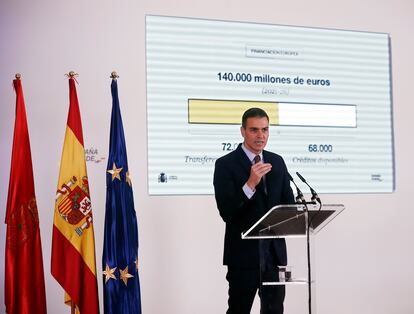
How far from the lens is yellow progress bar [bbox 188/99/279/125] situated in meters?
4.77

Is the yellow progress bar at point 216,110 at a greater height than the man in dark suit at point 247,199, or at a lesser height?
greater

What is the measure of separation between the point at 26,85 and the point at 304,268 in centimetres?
237

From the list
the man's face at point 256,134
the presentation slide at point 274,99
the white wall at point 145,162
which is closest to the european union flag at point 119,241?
the white wall at point 145,162

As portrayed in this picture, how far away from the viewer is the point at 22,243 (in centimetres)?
→ 381

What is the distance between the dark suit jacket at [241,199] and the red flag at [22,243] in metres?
1.20

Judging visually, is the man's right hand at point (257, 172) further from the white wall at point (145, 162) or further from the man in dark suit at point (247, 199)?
the white wall at point (145, 162)

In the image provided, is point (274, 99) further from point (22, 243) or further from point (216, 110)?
point (22, 243)

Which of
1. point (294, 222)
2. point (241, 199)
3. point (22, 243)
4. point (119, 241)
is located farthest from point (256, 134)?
point (22, 243)

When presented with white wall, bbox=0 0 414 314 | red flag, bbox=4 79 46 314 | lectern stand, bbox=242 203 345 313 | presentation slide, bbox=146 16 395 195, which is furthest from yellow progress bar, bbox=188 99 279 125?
lectern stand, bbox=242 203 345 313

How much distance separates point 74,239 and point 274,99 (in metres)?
2.04

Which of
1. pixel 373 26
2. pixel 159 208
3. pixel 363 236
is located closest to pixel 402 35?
pixel 373 26

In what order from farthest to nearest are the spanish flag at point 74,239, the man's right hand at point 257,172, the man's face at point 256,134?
the spanish flag at point 74,239, the man's face at point 256,134, the man's right hand at point 257,172

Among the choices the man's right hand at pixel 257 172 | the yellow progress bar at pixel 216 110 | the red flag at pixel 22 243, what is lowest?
the red flag at pixel 22 243

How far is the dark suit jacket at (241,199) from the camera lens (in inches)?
139
